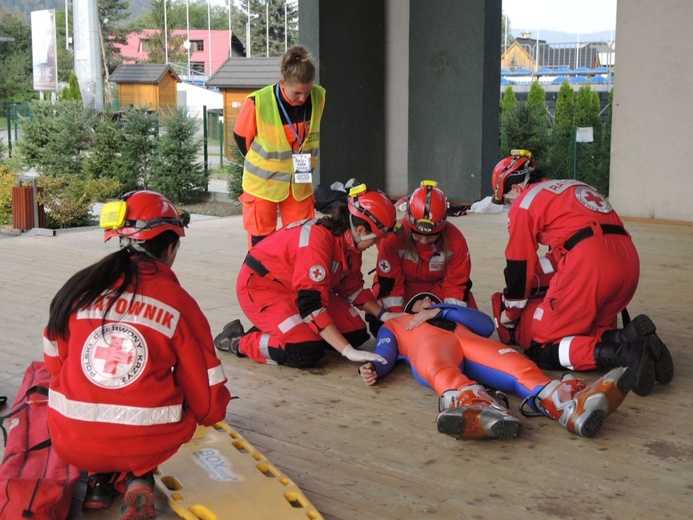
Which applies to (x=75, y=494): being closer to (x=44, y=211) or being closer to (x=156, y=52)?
(x=44, y=211)

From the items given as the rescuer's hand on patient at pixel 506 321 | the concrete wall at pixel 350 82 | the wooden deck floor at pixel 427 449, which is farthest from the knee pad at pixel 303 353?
the concrete wall at pixel 350 82

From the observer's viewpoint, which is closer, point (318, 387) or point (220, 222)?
point (318, 387)

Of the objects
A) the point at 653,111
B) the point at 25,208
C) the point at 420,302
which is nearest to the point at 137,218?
the point at 420,302

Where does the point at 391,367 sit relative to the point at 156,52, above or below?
below

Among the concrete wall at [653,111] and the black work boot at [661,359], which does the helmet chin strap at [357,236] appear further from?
the concrete wall at [653,111]

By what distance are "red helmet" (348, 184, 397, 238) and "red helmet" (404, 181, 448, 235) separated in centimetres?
30

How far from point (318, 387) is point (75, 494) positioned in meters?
1.29

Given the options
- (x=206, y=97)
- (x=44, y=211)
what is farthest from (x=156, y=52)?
(x=44, y=211)

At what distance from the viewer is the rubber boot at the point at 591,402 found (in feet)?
10.1

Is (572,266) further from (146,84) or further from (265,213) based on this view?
A: (146,84)

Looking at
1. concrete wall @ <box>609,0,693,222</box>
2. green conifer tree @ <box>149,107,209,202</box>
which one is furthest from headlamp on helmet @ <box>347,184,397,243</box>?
green conifer tree @ <box>149,107,209,202</box>

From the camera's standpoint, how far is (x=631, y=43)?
334 inches

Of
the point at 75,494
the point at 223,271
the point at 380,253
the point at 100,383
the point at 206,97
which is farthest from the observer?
the point at 206,97

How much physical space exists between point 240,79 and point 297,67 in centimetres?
1633
